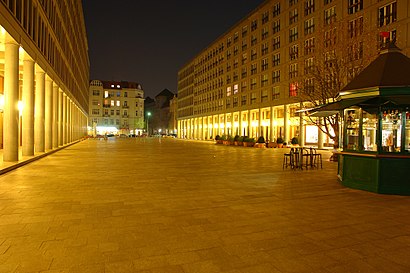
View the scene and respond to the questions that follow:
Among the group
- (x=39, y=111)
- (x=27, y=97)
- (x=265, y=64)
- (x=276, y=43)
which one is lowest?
(x=39, y=111)

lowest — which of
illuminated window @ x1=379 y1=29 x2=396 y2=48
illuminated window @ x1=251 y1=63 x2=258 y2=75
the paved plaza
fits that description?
the paved plaza

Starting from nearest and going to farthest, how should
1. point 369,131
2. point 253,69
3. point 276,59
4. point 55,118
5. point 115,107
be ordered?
point 369,131 < point 55,118 < point 276,59 < point 253,69 < point 115,107

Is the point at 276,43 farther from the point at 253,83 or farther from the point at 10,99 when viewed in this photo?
the point at 10,99

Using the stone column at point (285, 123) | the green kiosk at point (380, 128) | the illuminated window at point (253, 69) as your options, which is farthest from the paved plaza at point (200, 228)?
the illuminated window at point (253, 69)

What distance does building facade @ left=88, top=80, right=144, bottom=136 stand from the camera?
360 feet

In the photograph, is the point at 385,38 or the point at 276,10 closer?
the point at 385,38

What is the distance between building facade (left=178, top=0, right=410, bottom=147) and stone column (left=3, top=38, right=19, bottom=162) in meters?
15.5

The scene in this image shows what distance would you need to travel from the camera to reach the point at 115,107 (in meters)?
113

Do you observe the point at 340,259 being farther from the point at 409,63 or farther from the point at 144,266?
the point at 409,63

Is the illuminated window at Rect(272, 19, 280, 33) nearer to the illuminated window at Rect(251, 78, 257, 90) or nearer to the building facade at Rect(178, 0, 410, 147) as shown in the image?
the building facade at Rect(178, 0, 410, 147)

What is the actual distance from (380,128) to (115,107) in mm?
110089

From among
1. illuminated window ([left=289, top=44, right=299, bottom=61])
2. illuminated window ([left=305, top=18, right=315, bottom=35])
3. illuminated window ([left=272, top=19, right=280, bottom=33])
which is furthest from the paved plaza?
illuminated window ([left=272, top=19, right=280, bottom=33])

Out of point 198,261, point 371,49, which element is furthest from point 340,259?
point 371,49

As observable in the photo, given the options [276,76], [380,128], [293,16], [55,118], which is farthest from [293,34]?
[380,128]
